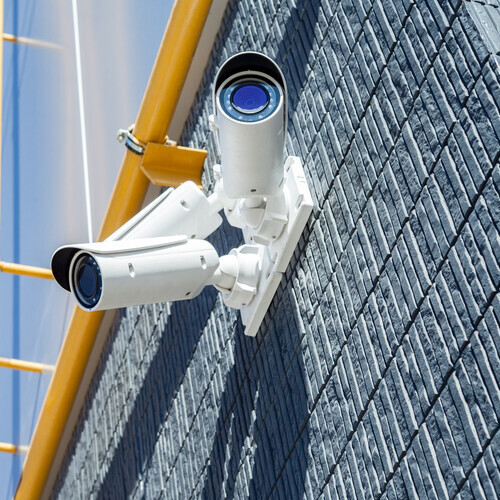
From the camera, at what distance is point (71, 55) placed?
7.00 m

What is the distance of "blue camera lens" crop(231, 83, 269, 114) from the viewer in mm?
2883

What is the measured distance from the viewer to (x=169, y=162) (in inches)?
186

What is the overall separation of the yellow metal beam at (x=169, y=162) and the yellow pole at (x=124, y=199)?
0.33 ft

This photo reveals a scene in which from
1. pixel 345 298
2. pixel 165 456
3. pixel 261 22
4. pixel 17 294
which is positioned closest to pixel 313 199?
pixel 345 298

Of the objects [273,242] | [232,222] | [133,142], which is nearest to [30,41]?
[133,142]

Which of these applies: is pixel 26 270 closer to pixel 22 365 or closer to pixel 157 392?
pixel 22 365

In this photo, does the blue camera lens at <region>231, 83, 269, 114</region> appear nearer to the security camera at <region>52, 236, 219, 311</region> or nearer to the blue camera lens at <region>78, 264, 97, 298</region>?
the security camera at <region>52, 236, 219, 311</region>

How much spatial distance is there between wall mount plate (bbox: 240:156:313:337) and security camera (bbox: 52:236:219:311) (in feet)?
1.12

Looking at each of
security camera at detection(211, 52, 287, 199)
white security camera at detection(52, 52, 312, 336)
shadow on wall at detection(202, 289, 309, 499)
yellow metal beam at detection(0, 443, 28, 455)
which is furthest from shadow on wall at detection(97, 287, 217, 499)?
yellow metal beam at detection(0, 443, 28, 455)

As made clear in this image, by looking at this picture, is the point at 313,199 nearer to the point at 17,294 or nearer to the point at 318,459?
the point at 318,459

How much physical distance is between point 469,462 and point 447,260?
19.8 inches

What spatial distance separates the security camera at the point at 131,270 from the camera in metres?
2.93

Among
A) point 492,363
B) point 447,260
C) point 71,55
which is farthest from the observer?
point 71,55

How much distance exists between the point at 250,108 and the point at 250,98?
34mm
